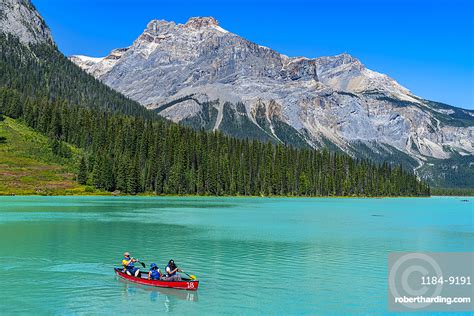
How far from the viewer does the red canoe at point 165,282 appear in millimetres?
37719

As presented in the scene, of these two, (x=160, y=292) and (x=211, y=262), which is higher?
(x=211, y=262)

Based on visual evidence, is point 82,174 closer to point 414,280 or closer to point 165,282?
point 165,282

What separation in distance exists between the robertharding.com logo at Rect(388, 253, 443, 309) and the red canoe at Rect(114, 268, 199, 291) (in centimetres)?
1557

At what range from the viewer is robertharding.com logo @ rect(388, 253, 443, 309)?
38.1m

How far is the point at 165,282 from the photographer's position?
39156mm

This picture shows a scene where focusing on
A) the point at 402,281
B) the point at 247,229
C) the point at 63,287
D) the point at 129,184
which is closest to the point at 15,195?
the point at 129,184

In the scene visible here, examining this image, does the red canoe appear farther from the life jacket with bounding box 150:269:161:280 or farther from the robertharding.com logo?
the robertharding.com logo

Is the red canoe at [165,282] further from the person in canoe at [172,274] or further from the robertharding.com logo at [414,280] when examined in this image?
the robertharding.com logo at [414,280]

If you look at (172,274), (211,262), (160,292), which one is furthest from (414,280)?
A: (160,292)

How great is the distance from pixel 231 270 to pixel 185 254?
9771mm

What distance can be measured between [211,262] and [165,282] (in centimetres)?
1149

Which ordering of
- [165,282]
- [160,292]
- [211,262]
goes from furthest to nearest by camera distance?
[211,262] < [160,292] < [165,282]

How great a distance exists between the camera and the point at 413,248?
62.2 m

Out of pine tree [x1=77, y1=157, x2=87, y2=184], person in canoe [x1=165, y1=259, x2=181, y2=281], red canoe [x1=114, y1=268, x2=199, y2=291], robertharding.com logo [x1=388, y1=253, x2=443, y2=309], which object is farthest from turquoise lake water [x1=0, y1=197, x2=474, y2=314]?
pine tree [x1=77, y1=157, x2=87, y2=184]
